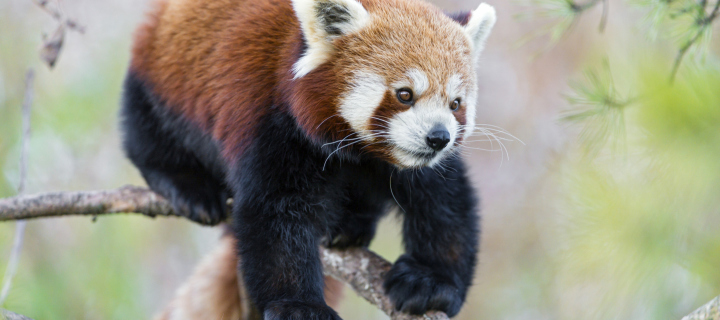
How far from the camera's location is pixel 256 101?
2.42 meters

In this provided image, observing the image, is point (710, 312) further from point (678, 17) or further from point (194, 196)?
point (194, 196)

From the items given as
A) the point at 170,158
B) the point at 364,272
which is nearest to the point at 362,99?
the point at 364,272

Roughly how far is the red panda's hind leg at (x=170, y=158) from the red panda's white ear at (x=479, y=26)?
4.54ft

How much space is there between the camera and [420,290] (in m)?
2.45

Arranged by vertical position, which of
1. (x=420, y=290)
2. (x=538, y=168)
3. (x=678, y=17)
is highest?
(x=678, y=17)

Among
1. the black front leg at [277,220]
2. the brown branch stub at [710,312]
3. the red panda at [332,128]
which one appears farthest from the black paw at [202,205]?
the brown branch stub at [710,312]

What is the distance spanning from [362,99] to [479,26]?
2.27 feet

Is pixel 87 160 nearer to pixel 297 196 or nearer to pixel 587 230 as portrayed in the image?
pixel 297 196

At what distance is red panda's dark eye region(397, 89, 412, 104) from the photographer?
217cm

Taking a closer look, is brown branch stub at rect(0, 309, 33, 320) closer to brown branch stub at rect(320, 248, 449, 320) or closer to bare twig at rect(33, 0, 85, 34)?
brown branch stub at rect(320, 248, 449, 320)

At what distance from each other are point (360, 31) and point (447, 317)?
1.20 meters

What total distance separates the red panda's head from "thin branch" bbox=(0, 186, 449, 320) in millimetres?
684

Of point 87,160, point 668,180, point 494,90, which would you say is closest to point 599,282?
point 668,180

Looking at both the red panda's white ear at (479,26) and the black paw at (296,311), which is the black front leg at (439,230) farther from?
the red panda's white ear at (479,26)
